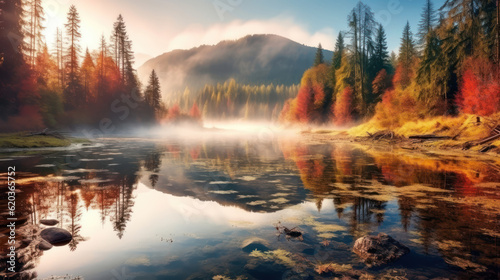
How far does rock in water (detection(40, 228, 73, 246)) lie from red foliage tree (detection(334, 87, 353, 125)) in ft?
175

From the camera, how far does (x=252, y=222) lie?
7852 millimetres

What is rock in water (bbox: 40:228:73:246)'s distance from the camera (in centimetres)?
629

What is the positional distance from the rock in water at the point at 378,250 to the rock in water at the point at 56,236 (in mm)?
6765

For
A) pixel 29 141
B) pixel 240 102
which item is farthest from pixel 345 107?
pixel 240 102

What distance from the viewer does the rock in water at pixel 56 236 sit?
6285mm

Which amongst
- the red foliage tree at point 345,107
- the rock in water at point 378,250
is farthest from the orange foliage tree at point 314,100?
the rock in water at point 378,250

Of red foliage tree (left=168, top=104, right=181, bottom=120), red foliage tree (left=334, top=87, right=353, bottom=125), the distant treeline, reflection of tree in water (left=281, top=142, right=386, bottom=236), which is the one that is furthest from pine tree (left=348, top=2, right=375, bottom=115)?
the distant treeline

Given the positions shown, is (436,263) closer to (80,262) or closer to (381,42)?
(80,262)

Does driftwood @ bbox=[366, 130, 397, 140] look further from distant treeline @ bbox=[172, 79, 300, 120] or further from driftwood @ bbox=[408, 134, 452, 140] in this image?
distant treeline @ bbox=[172, 79, 300, 120]

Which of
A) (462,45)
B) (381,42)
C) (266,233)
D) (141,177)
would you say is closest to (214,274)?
(266,233)

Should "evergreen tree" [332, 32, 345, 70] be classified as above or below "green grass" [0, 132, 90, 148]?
above

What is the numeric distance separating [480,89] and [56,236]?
122ft

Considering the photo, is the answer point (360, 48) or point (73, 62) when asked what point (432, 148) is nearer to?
point (360, 48)

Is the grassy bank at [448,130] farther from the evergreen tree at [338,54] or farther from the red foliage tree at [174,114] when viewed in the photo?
the red foliage tree at [174,114]
